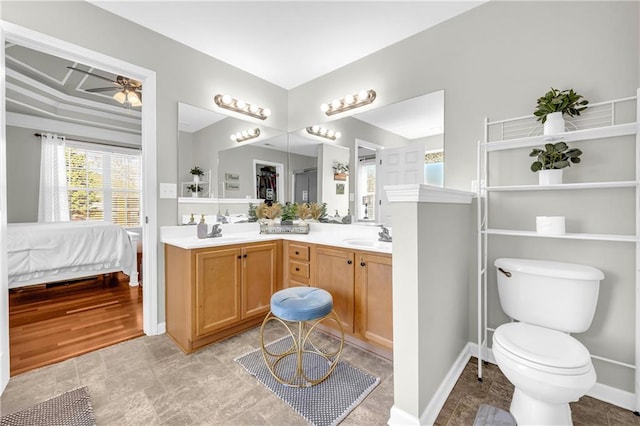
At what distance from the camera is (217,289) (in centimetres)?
220

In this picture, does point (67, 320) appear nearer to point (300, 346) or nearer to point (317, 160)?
point (300, 346)

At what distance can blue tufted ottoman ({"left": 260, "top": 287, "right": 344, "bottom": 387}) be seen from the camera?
163 cm

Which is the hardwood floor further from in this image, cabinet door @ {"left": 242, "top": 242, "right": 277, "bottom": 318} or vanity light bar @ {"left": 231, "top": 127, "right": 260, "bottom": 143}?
vanity light bar @ {"left": 231, "top": 127, "right": 260, "bottom": 143}

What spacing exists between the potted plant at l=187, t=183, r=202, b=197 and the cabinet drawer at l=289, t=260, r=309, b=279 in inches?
44.5

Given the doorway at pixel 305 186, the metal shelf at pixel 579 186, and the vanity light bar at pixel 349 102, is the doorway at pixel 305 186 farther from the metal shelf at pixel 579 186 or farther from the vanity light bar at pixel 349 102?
the metal shelf at pixel 579 186

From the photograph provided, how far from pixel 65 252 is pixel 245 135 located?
2463 millimetres

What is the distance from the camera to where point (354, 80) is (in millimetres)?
2801

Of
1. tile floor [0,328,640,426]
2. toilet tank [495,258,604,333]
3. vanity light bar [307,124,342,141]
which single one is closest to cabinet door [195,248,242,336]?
tile floor [0,328,640,426]

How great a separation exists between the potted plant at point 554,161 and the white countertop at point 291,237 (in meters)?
1.01

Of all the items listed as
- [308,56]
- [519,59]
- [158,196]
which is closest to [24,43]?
[158,196]

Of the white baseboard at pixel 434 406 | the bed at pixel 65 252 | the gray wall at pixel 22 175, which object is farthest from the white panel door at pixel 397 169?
the gray wall at pixel 22 175

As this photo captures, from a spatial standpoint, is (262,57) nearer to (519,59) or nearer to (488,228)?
(519,59)

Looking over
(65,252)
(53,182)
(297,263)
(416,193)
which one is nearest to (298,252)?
(297,263)

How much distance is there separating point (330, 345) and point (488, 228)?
1.50 metres
